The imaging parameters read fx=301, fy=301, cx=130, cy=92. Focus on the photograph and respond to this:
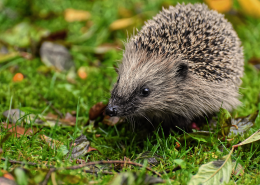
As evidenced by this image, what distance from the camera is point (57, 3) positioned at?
24.5ft

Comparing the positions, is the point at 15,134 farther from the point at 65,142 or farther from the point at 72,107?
the point at 72,107

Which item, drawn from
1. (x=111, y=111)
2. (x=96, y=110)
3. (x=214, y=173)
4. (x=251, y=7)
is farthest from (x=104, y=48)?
(x=214, y=173)

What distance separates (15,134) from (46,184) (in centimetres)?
112

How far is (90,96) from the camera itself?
4.74m

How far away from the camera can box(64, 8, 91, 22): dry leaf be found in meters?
7.00

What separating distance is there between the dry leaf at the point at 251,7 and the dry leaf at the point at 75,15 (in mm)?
3550

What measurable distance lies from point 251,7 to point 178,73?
4007 millimetres

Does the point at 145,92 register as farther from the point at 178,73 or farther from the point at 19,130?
the point at 19,130

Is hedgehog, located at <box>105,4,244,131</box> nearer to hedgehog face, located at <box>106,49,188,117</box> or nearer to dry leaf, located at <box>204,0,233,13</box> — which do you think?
hedgehog face, located at <box>106,49,188,117</box>

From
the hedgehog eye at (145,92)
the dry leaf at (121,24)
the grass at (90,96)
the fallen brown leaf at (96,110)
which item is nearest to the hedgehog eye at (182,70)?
the hedgehog eye at (145,92)

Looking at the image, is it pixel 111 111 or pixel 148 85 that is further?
pixel 148 85

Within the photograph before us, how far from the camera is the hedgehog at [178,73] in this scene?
368 centimetres

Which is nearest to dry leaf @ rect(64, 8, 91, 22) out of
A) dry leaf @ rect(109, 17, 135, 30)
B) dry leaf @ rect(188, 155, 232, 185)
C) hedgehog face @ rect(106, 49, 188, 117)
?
dry leaf @ rect(109, 17, 135, 30)

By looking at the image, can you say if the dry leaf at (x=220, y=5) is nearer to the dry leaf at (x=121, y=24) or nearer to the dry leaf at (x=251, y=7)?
the dry leaf at (x=251, y=7)
